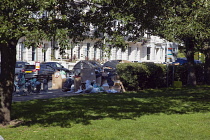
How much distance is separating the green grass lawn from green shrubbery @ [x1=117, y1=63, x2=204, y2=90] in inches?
240

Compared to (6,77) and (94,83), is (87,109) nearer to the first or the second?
(6,77)

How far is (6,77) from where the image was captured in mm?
10062

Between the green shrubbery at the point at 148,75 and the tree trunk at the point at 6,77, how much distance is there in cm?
1213

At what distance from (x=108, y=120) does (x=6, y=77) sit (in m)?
2.99

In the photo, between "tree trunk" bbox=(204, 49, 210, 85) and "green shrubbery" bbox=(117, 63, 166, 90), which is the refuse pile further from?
"tree trunk" bbox=(204, 49, 210, 85)

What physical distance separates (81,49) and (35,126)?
1633 inches

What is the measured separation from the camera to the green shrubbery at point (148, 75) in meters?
22.0

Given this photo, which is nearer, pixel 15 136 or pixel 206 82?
pixel 15 136

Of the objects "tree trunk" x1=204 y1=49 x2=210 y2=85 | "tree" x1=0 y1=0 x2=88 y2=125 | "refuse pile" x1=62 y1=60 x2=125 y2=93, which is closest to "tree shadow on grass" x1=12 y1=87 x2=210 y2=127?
"tree" x1=0 y1=0 x2=88 y2=125

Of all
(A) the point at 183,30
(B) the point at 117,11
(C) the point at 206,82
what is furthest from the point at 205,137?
(C) the point at 206,82

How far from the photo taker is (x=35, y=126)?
32.7ft

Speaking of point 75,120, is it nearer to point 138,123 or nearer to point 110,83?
point 138,123

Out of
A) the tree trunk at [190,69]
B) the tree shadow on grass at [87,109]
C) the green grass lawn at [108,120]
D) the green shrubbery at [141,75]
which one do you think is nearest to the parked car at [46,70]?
the green shrubbery at [141,75]

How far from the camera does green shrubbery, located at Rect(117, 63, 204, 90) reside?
21984mm
